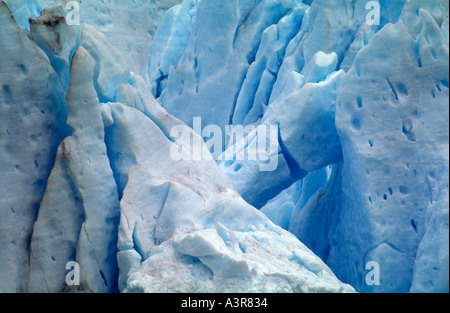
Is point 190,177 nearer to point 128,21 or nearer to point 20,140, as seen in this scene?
point 20,140

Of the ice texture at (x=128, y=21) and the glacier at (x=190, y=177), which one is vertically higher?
the ice texture at (x=128, y=21)

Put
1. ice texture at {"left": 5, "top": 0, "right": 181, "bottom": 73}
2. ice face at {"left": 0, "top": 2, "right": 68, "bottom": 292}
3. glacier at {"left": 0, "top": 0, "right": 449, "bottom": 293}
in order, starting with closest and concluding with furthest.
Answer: glacier at {"left": 0, "top": 0, "right": 449, "bottom": 293} → ice face at {"left": 0, "top": 2, "right": 68, "bottom": 292} → ice texture at {"left": 5, "top": 0, "right": 181, "bottom": 73}

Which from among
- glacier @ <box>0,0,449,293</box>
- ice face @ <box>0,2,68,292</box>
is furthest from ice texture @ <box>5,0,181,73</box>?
ice face @ <box>0,2,68,292</box>

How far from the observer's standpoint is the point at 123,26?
6.57 meters

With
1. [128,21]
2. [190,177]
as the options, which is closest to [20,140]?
[190,177]

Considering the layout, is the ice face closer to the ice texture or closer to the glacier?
the glacier

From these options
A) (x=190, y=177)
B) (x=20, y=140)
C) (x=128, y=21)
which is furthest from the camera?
(x=128, y=21)

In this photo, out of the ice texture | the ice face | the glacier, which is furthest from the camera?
the ice texture

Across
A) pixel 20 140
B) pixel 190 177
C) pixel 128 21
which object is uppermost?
pixel 128 21

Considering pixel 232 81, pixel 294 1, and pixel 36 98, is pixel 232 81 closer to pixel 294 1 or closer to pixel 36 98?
pixel 294 1

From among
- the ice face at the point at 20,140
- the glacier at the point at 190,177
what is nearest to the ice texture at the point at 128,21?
the glacier at the point at 190,177

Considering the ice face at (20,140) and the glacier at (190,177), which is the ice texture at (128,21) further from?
the ice face at (20,140)

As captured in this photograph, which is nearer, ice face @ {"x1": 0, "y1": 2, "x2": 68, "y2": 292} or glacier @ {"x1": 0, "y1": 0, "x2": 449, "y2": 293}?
glacier @ {"x1": 0, "y1": 0, "x2": 449, "y2": 293}

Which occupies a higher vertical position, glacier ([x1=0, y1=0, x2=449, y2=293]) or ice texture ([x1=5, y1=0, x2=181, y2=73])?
ice texture ([x1=5, y1=0, x2=181, y2=73])
